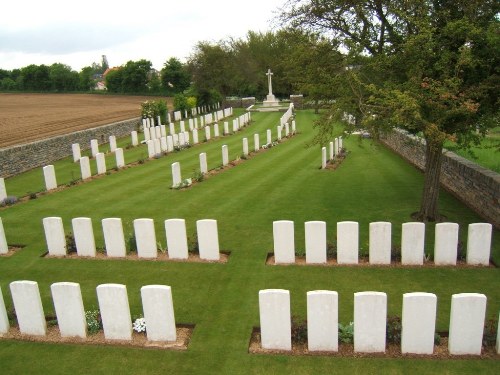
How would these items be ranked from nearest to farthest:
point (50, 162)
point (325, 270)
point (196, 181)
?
point (325, 270), point (196, 181), point (50, 162)

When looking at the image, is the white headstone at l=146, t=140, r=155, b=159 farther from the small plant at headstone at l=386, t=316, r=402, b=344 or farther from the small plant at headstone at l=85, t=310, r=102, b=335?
the small plant at headstone at l=386, t=316, r=402, b=344

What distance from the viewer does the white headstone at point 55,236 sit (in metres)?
9.02

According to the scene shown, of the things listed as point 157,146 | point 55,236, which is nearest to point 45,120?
point 157,146

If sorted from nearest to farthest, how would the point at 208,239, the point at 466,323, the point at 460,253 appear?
the point at 466,323 → the point at 460,253 → the point at 208,239

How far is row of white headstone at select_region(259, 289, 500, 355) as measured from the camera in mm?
5449

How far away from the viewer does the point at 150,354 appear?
5969mm

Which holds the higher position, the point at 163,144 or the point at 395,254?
the point at 163,144

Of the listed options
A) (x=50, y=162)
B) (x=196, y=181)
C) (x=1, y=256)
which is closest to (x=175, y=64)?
(x=50, y=162)

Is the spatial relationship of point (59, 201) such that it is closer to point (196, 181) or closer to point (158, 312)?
point (196, 181)

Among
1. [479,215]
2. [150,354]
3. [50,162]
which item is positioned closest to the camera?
[150,354]

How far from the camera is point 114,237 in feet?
29.4

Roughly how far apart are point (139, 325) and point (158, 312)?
0.59 meters

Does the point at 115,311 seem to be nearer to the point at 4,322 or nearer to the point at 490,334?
the point at 4,322

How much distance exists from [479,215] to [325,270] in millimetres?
5164
